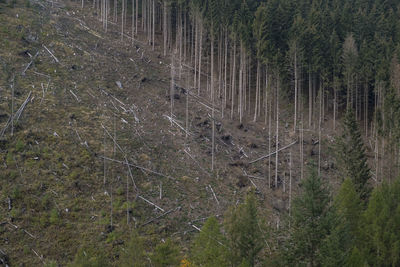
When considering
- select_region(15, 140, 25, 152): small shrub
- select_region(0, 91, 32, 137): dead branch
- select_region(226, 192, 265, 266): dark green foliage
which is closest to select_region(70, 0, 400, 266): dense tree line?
select_region(226, 192, 265, 266): dark green foliage

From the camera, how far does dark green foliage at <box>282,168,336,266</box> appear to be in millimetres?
20672

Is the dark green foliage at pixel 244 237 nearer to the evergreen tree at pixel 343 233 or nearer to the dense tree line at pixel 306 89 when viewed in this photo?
the dense tree line at pixel 306 89

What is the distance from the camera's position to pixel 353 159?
104ft

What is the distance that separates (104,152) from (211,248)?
1489 centimetres

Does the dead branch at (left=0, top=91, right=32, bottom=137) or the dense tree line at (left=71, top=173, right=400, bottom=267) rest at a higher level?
the dead branch at (left=0, top=91, right=32, bottom=137)

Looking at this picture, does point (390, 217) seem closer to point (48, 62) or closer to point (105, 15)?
point (48, 62)

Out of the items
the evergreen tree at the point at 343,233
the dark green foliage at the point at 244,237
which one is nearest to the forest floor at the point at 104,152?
the dark green foliage at the point at 244,237

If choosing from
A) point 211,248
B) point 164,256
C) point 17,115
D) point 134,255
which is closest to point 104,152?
point 17,115

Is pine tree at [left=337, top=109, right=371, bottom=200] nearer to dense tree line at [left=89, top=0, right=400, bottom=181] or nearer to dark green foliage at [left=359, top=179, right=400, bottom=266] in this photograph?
dark green foliage at [left=359, top=179, right=400, bottom=266]

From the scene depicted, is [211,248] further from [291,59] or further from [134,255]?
[291,59]

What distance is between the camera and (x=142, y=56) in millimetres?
49594

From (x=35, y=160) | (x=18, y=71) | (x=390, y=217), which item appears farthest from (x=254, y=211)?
(x=18, y=71)

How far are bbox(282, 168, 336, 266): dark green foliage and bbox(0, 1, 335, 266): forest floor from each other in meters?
8.76

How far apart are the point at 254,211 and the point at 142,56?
109 ft
